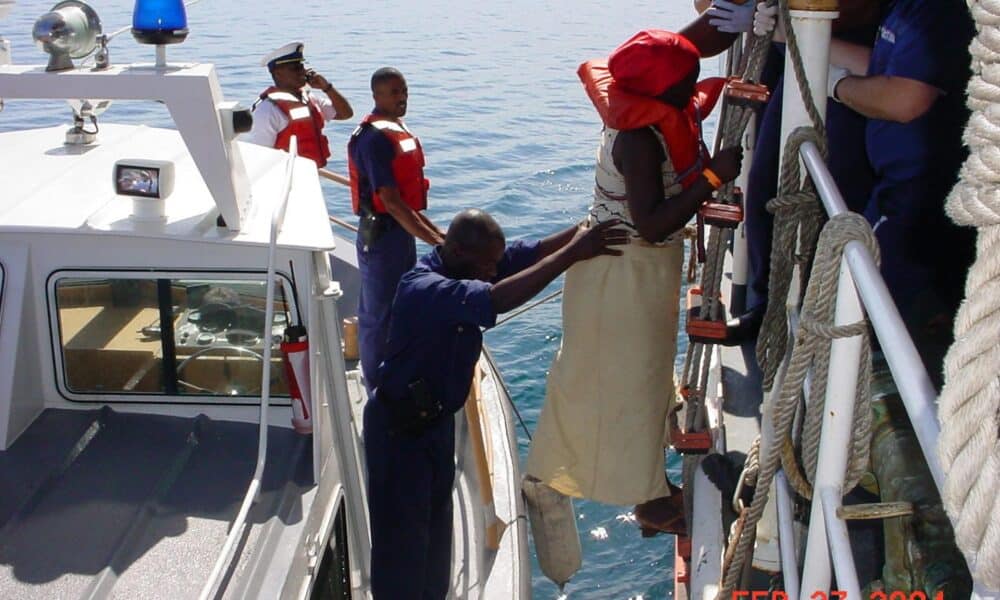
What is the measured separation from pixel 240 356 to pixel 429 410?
2.61ft

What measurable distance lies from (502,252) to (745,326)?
1.01 metres

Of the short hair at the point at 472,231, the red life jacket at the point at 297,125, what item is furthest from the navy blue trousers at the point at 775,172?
the red life jacket at the point at 297,125

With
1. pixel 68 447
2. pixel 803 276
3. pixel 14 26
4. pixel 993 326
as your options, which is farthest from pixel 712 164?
pixel 14 26

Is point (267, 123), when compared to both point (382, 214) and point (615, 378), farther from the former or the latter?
point (615, 378)

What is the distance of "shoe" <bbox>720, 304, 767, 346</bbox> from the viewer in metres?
4.04

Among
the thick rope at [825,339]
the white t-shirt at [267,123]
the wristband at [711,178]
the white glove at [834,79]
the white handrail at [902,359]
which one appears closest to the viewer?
Result: the white handrail at [902,359]

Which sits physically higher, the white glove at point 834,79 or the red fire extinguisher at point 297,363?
the white glove at point 834,79

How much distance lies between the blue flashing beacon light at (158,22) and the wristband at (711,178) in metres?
1.79

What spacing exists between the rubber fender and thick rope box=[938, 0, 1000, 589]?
122 inches

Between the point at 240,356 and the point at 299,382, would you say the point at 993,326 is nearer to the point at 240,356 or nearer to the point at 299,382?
the point at 299,382

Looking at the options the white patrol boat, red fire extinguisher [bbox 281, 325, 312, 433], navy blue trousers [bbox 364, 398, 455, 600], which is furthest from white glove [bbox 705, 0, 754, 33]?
red fire extinguisher [bbox 281, 325, 312, 433]

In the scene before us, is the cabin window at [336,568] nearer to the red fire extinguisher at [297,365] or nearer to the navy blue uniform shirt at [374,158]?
the red fire extinguisher at [297,365]

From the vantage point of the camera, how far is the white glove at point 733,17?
12.3ft

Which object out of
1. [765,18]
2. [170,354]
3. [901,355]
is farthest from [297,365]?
[901,355]
